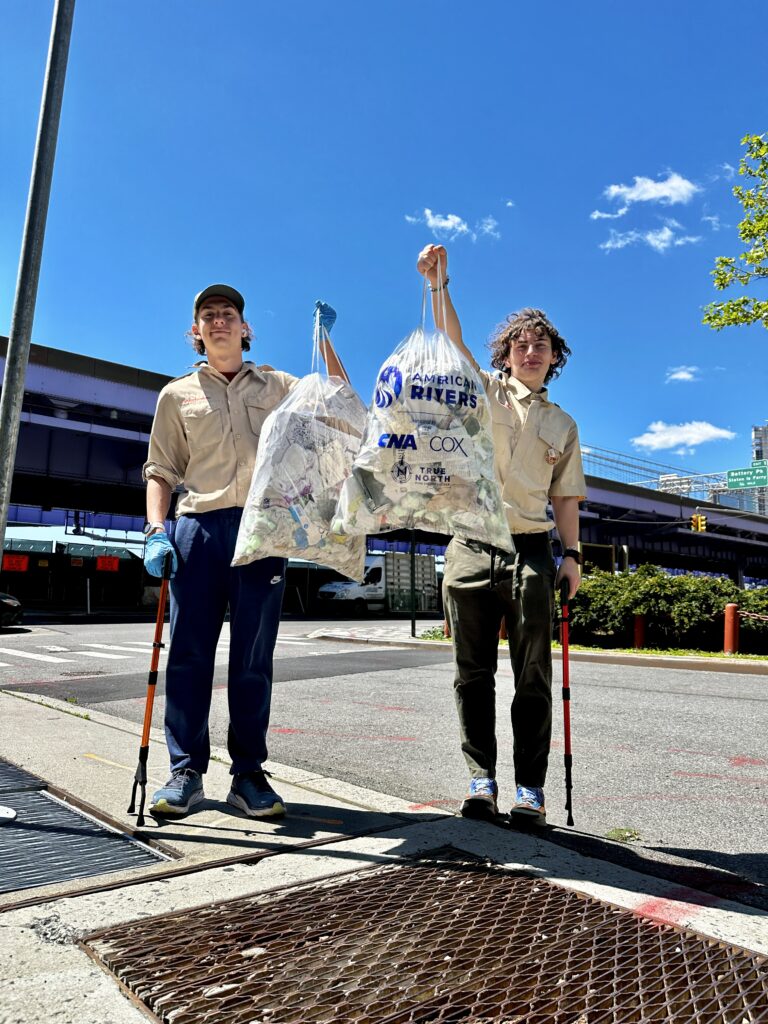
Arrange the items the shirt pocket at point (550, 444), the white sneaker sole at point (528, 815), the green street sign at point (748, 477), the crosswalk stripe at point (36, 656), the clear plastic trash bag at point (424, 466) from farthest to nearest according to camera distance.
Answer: the green street sign at point (748, 477) → the crosswalk stripe at point (36, 656) → the shirt pocket at point (550, 444) → the white sneaker sole at point (528, 815) → the clear plastic trash bag at point (424, 466)

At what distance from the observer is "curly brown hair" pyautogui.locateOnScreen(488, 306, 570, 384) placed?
3.40 meters

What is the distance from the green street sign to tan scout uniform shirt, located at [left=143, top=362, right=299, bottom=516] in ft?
129

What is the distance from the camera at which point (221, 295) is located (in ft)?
11.0

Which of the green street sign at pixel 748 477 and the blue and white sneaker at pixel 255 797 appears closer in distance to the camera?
the blue and white sneaker at pixel 255 797

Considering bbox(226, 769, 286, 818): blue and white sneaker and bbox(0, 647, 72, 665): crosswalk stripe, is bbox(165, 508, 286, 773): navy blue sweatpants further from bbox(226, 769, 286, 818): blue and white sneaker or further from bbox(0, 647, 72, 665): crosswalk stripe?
bbox(0, 647, 72, 665): crosswalk stripe

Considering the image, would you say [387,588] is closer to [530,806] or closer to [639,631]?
[639,631]

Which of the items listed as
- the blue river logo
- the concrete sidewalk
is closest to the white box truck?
the concrete sidewalk

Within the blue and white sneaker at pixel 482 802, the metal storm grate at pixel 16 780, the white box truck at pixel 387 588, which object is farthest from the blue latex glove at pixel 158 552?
the white box truck at pixel 387 588

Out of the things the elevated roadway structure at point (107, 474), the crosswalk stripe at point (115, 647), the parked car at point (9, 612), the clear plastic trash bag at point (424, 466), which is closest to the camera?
the clear plastic trash bag at point (424, 466)

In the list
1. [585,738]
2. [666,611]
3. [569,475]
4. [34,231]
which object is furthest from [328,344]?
[666,611]

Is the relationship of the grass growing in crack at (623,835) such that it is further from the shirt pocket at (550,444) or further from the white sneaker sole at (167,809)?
the white sneaker sole at (167,809)

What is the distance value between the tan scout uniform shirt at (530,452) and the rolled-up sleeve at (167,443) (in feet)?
4.24

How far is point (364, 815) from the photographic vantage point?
3.08 m

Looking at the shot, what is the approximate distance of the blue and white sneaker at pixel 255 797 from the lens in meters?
2.98
